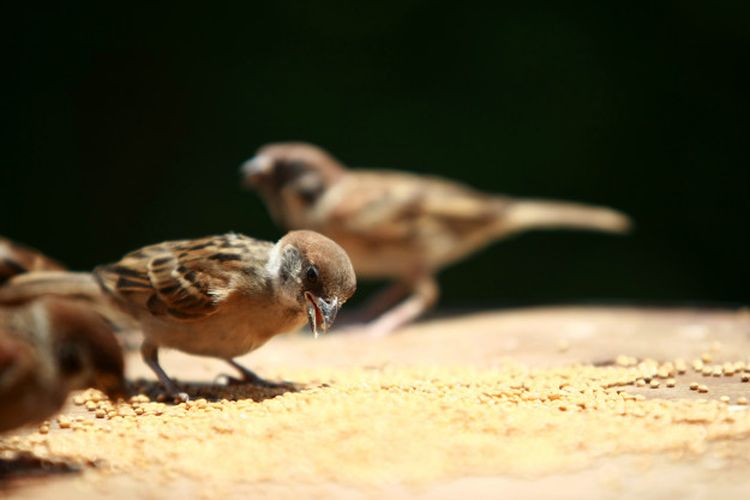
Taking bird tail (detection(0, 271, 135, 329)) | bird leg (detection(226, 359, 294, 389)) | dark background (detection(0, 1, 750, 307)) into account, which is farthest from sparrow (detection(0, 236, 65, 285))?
dark background (detection(0, 1, 750, 307))

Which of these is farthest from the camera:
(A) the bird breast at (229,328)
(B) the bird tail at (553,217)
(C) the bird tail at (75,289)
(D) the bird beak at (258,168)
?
(B) the bird tail at (553,217)

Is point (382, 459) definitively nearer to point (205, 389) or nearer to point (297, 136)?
point (205, 389)

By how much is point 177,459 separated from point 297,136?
23.2 feet

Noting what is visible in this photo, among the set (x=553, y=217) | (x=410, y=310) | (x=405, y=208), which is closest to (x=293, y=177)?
(x=405, y=208)

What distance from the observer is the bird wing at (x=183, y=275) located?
414cm

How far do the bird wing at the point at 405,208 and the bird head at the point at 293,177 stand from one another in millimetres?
216

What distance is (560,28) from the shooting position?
9445 millimetres

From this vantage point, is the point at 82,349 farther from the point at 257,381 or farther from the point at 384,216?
the point at 384,216

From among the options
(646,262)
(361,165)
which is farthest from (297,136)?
(646,262)

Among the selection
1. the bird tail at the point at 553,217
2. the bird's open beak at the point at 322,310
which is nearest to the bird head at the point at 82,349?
the bird's open beak at the point at 322,310

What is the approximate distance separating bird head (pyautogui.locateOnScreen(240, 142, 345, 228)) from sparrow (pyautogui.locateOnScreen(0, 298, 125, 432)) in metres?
4.91

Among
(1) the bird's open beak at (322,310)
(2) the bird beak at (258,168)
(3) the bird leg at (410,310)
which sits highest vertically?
(2) the bird beak at (258,168)

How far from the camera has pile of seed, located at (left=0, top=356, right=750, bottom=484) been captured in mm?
2885

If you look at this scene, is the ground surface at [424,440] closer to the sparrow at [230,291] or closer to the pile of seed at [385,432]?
the pile of seed at [385,432]
